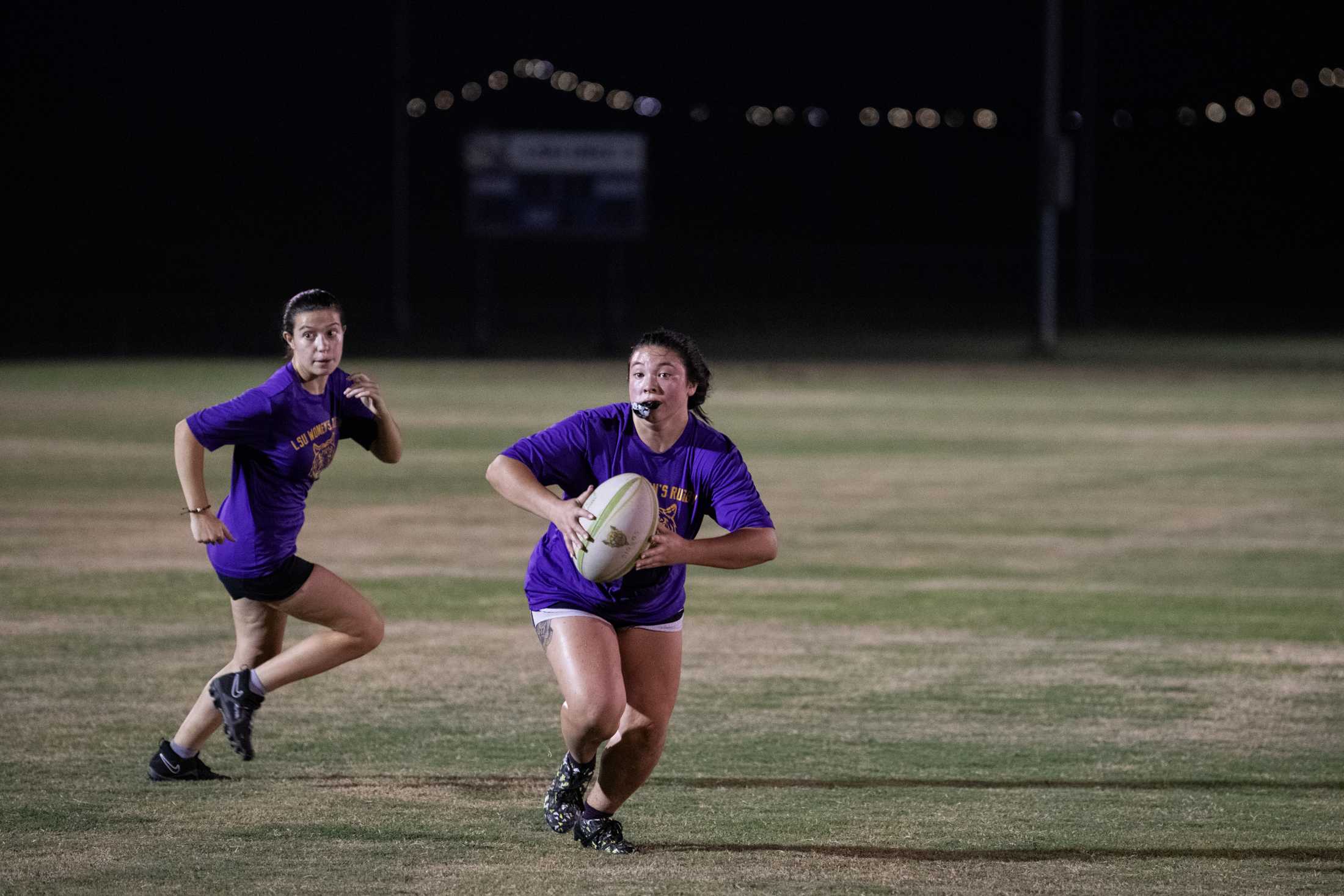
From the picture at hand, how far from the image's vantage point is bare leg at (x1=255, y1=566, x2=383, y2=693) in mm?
6793

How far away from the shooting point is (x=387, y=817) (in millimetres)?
6457

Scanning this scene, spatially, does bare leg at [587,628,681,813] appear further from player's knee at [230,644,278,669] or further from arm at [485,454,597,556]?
player's knee at [230,644,278,669]

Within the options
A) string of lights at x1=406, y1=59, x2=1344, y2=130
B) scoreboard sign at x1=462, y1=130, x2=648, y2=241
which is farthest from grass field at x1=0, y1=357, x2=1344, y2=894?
string of lights at x1=406, y1=59, x2=1344, y2=130

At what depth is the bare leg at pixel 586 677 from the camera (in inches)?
229

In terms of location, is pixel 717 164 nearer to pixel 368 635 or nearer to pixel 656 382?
pixel 368 635

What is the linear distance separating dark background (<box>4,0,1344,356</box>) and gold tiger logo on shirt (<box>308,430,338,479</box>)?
167ft

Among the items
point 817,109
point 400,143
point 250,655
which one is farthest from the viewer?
point 817,109

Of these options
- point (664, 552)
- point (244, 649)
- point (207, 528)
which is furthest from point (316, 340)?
point (664, 552)

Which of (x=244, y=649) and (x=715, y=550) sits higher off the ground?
(x=715, y=550)

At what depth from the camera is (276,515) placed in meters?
6.77

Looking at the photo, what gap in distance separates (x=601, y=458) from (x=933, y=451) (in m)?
15.9

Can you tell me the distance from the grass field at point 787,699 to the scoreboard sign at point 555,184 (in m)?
25.6

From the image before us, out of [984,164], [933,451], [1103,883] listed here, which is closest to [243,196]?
[984,164]

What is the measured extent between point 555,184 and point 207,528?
→ 38.7m
